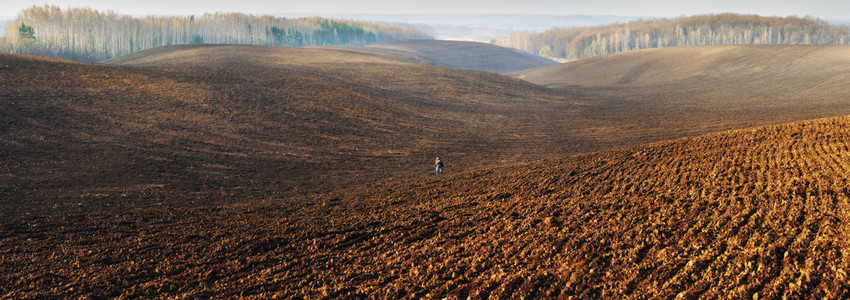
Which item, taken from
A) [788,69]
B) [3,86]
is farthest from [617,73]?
[3,86]

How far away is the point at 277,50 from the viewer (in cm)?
7156

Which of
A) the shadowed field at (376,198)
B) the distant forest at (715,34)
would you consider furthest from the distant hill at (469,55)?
the shadowed field at (376,198)

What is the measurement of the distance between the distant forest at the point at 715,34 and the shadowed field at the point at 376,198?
129m

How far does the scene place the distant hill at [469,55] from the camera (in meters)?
121

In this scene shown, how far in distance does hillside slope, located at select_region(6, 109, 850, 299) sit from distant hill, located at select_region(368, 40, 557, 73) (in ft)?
330

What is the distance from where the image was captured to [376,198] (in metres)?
15.7

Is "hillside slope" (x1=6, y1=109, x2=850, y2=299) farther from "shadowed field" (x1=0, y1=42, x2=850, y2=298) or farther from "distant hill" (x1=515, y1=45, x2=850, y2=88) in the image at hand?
"distant hill" (x1=515, y1=45, x2=850, y2=88)

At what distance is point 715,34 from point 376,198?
531 feet

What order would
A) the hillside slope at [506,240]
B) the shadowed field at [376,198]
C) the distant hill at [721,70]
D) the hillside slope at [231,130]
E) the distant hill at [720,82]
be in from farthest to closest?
the distant hill at [721,70] → the distant hill at [720,82] → the hillside slope at [231,130] → the shadowed field at [376,198] → the hillside slope at [506,240]

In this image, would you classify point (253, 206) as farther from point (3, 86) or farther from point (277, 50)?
point (277, 50)

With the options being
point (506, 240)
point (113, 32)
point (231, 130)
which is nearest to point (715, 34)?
point (113, 32)

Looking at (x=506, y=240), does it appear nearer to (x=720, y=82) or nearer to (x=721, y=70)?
(x=720, y=82)

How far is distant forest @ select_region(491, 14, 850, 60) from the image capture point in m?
147

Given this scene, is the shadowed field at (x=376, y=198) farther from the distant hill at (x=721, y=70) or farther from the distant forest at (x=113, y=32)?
the distant forest at (x=113, y=32)
